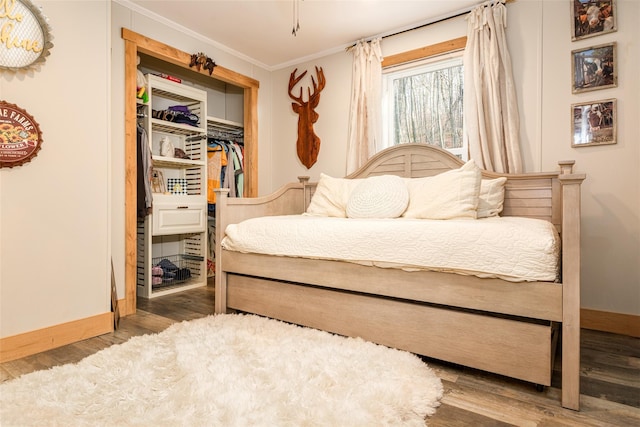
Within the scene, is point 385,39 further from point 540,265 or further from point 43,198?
point 43,198

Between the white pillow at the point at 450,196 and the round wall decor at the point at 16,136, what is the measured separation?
80.9 inches

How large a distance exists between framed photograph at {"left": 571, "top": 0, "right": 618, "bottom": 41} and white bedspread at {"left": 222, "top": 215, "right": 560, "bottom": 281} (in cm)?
141

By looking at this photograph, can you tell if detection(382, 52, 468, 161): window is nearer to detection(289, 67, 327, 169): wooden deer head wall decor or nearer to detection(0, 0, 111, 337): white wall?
detection(289, 67, 327, 169): wooden deer head wall decor

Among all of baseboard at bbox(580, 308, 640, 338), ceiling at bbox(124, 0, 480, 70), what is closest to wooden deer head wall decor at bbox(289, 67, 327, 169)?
ceiling at bbox(124, 0, 480, 70)

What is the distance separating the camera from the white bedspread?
52.4 inches

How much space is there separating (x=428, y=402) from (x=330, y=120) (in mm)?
2650

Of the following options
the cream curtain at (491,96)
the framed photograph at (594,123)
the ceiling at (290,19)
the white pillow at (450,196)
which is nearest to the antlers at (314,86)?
the ceiling at (290,19)

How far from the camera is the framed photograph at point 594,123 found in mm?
2100

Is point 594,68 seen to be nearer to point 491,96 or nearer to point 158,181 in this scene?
point 491,96

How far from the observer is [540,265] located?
131cm

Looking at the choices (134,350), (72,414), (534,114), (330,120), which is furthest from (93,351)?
(534,114)

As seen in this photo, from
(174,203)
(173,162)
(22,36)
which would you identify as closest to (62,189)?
(22,36)

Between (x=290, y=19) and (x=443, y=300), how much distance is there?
242 cm

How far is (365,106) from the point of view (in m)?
3.06
